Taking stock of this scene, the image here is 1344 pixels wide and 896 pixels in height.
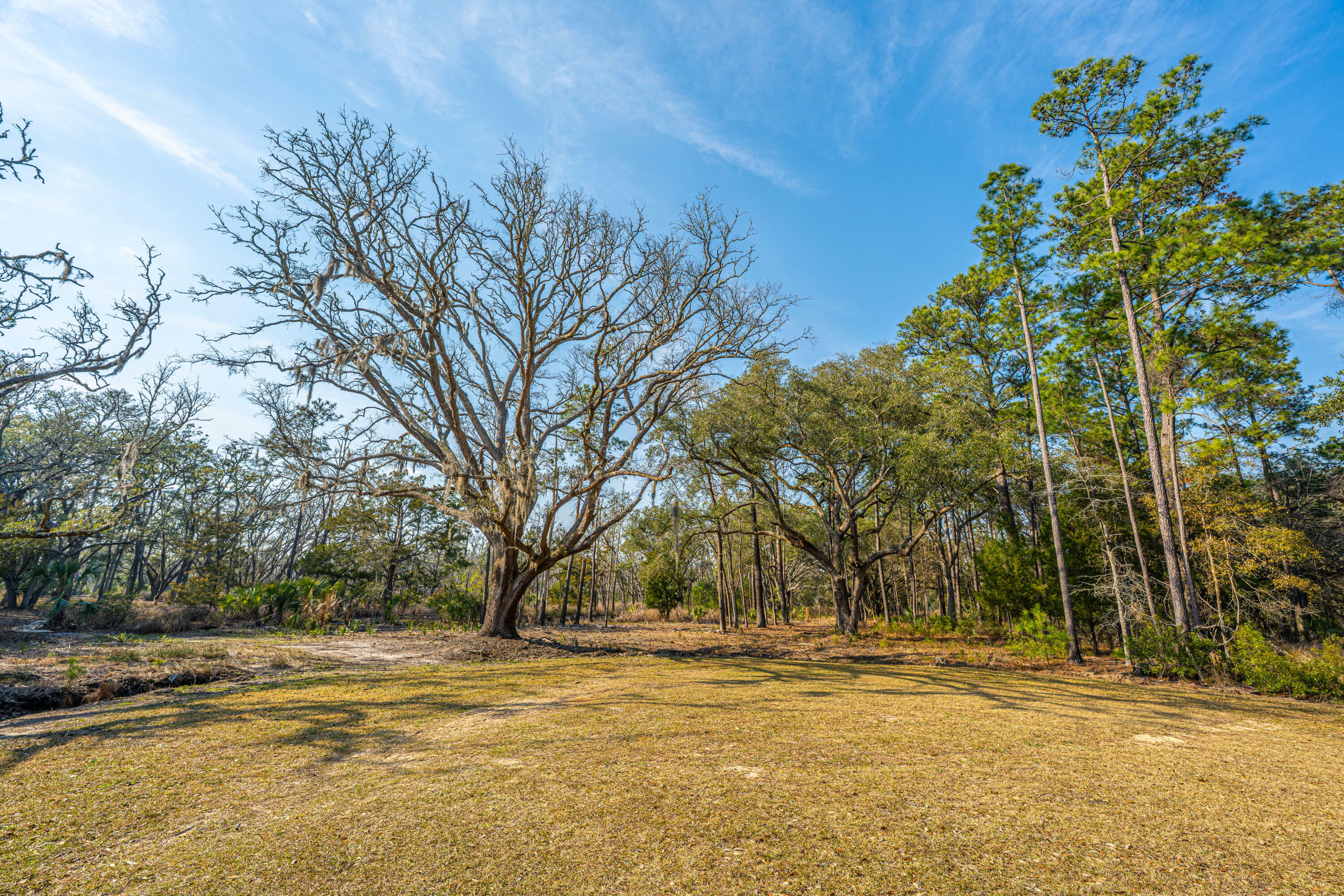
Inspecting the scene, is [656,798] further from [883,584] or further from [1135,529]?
[883,584]

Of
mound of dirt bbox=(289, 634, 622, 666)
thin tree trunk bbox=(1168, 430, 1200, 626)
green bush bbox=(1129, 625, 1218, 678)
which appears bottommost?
mound of dirt bbox=(289, 634, 622, 666)

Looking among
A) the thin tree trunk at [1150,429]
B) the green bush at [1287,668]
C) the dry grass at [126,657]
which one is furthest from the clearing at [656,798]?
the thin tree trunk at [1150,429]

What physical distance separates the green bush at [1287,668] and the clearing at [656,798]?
2875mm

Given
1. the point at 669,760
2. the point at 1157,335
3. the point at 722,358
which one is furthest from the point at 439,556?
the point at 1157,335

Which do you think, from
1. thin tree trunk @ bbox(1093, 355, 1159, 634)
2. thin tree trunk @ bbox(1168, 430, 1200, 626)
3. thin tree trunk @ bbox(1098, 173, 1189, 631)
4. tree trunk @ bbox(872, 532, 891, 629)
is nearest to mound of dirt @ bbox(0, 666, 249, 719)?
thin tree trunk @ bbox(1093, 355, 1159, 634)

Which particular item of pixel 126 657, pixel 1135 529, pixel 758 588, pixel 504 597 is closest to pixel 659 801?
pixel 126 657

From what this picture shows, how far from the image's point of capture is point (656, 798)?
2.88 m

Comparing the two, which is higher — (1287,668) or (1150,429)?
(1150,429)

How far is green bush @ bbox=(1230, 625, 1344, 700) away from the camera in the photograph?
24.2ft

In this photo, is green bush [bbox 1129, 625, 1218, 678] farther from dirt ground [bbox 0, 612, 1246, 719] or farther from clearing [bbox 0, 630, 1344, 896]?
clearing [bbox 0, 630, 1344, 896]

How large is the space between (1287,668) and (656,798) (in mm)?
10883

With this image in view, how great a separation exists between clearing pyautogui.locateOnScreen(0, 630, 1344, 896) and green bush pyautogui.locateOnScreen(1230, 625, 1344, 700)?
2875 millimetres

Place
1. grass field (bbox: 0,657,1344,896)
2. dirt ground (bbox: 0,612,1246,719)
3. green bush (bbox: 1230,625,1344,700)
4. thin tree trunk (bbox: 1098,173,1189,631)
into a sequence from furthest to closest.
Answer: thin tree trunk (bbox: 1098,173,1189,631) < green bush (bbox: 1230,625,1344,700) < dirt ground (bbox: 0,612,1246,719) < grass field (bbox: 0,657,1344,896)

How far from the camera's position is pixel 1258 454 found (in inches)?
603
